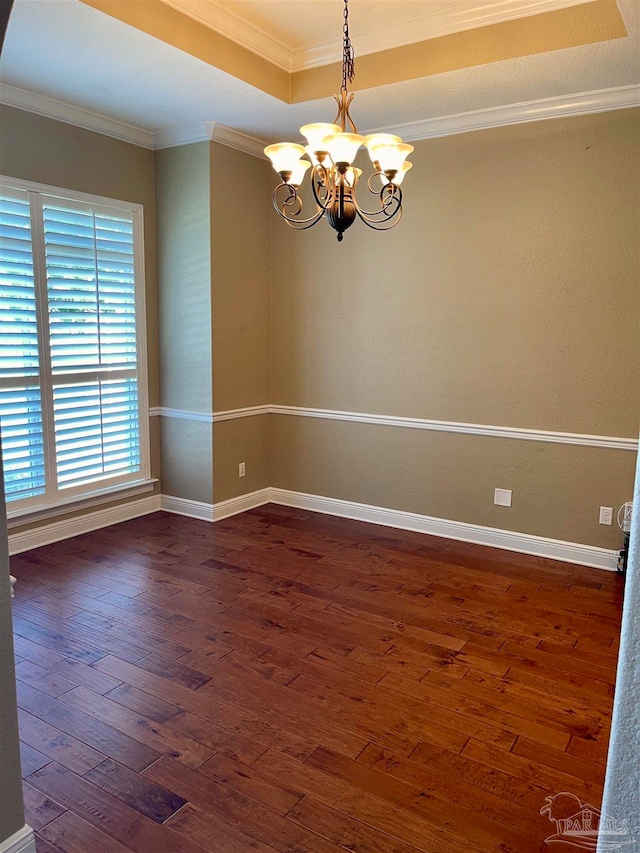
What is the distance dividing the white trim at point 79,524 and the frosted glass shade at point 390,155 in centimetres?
312

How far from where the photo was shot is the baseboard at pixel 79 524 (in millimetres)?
4078

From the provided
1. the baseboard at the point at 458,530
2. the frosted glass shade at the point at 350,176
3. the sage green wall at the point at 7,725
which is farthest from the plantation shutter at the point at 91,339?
the sage green wall at the point at 7,725

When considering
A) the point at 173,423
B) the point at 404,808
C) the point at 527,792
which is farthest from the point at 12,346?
the point at 527,792

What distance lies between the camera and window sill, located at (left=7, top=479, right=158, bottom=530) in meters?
4.02

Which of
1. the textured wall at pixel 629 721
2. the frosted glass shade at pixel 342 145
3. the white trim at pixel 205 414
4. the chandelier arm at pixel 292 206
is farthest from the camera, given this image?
the white trim at pixel 205 414

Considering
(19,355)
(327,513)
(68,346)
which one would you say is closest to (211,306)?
(68,346)

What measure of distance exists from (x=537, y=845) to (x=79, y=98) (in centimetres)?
441

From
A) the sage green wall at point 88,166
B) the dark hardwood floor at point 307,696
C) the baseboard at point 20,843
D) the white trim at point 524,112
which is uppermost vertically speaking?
the white trim at point 524,112

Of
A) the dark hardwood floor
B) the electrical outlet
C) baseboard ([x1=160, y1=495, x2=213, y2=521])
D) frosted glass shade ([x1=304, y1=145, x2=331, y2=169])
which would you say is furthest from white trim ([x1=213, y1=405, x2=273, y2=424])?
the electrical outlet

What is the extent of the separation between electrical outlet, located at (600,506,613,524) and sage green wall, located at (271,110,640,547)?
42 mm

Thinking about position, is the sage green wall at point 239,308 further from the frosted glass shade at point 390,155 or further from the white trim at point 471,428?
the frosted glass shade at point 390,155

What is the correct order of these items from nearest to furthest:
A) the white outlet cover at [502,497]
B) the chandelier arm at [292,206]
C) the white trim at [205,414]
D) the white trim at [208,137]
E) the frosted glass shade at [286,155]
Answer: the frosted glass shade at [286,155], the chandelier arm at [292,206], the white outlet cover at [502,497], the white trim at [208,137], the white trim at [205,414]

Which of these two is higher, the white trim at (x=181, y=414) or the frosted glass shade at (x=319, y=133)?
the frosted glass shade at (x=319, y=133)

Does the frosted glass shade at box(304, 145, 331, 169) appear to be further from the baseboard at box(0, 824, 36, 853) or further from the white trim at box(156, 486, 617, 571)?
the white trim at box(156, 486, 617, 571)
